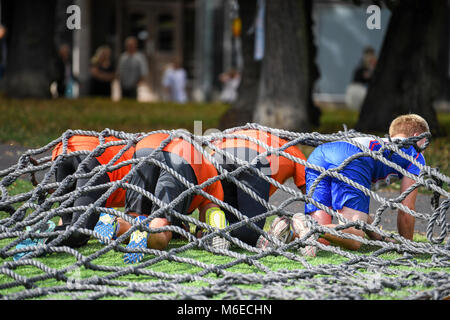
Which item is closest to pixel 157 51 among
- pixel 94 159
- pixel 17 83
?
pixel 17 83

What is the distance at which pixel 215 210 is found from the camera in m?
4.15

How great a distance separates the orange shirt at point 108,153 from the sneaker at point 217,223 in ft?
1.84

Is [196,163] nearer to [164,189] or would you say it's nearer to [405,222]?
[164,189]

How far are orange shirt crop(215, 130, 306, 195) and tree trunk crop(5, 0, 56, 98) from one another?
34.3ft

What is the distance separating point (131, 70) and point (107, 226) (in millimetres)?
12560

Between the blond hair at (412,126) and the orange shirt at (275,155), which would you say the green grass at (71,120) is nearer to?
the orange shirt at (275,155)

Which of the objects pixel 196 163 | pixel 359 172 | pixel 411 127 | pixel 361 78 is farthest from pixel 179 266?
pixel 361 78

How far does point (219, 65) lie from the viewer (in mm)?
20562

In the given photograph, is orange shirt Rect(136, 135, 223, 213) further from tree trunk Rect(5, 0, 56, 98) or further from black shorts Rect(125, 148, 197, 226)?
tree trunk Rect(5, 0, 56, 98)

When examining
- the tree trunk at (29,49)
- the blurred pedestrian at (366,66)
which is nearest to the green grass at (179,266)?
the tree trunk at (29,49)

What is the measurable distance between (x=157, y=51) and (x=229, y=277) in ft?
58.4

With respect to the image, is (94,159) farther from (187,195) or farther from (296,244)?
(296,244)

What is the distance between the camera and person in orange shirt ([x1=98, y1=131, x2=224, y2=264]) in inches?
156
